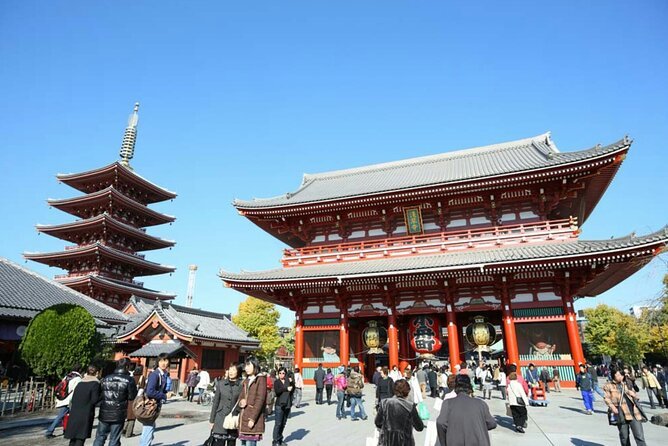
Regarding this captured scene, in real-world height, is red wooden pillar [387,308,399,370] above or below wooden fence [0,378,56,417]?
above

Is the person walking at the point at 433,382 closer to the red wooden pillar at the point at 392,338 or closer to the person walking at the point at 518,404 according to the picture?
the red wooden pillar at the point at 392,338

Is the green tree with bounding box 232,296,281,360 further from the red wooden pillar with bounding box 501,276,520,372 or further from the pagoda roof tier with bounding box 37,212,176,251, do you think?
the red wooden pillar with bounding box 501,276,520,372

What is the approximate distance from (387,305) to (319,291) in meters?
3.75

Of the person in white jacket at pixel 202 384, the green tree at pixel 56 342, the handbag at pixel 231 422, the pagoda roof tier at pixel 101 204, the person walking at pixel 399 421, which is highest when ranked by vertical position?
the pagoda roof tier at pixel 101 204

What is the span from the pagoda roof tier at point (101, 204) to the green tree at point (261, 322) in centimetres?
1740

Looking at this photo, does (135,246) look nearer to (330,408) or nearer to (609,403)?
(330,408)

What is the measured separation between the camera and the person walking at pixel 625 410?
21.4ft

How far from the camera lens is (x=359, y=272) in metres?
18.5

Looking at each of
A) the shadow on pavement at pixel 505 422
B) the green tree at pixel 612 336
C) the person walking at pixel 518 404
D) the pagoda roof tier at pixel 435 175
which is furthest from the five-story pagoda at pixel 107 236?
the green tree at pixel 612 336

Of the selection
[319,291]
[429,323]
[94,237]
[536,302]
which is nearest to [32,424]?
[319,291]

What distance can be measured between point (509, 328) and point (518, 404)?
9359 mm

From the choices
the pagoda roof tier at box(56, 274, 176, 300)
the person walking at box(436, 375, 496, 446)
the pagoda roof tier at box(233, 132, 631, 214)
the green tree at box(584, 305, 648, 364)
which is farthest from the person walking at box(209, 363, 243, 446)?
the green tree at box(584, 305, 648, 364)

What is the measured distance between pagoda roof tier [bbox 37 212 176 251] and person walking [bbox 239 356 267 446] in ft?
124

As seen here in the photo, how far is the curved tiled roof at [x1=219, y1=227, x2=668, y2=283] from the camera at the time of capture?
49.8 feet
